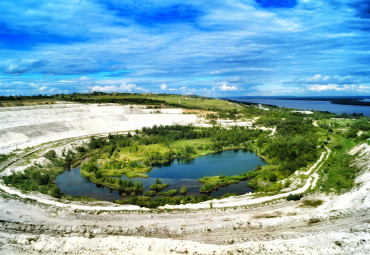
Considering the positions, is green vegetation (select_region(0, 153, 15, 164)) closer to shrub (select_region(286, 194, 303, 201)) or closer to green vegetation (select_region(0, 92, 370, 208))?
green vegetation (select_region(0, 92, 370, 208))

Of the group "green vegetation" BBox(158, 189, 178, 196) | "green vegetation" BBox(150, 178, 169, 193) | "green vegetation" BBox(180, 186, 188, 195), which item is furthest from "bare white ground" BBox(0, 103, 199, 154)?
"green vegetation" BBox(180, 186, 188, 195)

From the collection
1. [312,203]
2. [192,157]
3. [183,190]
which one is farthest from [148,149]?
[312,203]

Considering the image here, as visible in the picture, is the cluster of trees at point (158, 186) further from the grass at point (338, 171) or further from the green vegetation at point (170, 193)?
the grass at point (338, 171)

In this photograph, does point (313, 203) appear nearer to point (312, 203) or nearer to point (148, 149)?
point (312, 203)

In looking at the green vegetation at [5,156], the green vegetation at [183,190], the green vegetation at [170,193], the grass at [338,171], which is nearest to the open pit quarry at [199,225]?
the grass at [338,171]

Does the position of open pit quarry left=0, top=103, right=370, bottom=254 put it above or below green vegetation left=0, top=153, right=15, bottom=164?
below
